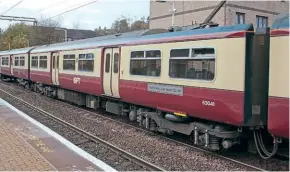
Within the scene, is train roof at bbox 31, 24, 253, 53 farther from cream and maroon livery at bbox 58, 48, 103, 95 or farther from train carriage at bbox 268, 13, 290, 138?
train carriage at bbox 268, 13, 290, 138

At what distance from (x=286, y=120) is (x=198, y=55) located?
99.1 inches

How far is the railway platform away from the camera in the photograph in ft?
22.9

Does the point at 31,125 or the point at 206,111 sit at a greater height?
the point at 206,111

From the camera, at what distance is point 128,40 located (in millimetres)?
11773

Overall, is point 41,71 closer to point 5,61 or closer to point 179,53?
point 179,53

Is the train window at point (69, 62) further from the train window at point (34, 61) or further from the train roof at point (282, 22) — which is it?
the train roof at point (282, 22)

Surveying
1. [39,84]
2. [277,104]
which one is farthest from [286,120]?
[39,84]

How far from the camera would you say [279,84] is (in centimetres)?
666

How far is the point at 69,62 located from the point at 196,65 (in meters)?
9.87

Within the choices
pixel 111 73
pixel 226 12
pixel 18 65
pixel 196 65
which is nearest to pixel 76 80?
pixel 111 73

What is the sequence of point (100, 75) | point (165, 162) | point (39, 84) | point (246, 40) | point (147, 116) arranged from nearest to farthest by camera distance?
1. point (246, 40)
2. point (165, 162)
3. point (147, 116)
4. point (100, 75)
5. point (39, 84)

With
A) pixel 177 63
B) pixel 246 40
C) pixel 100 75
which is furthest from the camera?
pixel 100 75

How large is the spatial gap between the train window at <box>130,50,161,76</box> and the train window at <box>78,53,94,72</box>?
355 cm

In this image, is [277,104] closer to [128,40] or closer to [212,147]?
[212,147]
